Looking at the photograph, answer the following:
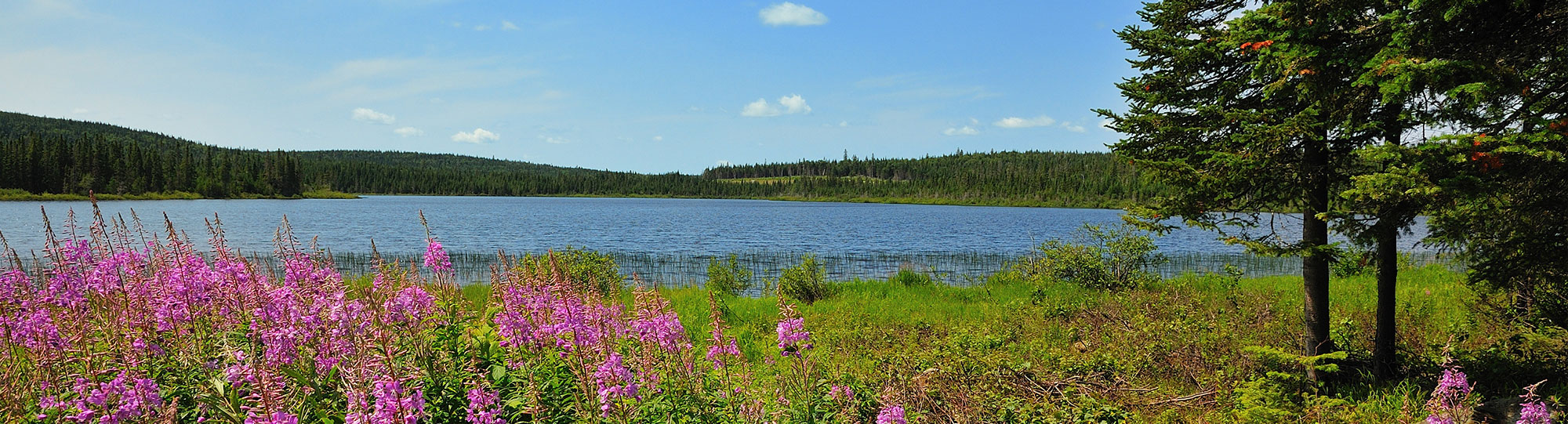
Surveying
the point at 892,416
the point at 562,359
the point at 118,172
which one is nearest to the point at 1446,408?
the point at 892,416

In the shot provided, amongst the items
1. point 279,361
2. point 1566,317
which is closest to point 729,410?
point 279,361

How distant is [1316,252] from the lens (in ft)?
22.2

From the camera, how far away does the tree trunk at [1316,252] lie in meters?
6.99

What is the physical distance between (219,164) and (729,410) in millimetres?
152458

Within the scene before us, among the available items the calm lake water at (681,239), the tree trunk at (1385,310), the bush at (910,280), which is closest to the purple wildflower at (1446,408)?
the tree trunk at (1385,310)

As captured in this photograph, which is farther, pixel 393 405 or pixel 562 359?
pixel 562 359

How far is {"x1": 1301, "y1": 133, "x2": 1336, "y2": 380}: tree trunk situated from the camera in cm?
699

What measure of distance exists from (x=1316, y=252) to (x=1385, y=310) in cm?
170

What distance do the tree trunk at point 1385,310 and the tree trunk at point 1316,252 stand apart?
54cm

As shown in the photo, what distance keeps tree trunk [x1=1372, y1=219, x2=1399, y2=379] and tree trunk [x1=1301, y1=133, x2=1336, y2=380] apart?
0.54 metres

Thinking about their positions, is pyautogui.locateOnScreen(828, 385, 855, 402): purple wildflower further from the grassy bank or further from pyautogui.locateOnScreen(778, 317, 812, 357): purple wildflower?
pyautogui.locateOnScreen(778, 317, 812, 357): purple wildflower

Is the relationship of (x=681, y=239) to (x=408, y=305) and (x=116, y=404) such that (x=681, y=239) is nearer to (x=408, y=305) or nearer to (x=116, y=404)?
(x=408, y=305)

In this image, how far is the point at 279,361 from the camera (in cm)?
363

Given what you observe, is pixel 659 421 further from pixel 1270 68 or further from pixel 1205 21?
pixel 1205 21
